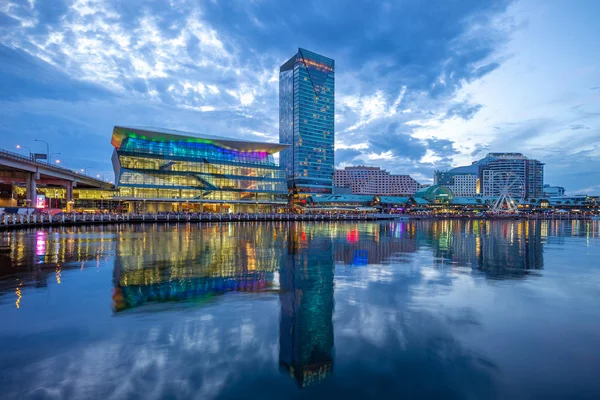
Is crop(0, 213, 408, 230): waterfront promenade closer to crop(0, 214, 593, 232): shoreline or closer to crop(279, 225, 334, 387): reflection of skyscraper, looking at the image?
crop(0, 214, 593, 232): shoreline

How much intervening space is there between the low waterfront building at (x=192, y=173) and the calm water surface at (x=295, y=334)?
8864 cm

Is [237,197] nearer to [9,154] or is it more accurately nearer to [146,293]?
[9,154]

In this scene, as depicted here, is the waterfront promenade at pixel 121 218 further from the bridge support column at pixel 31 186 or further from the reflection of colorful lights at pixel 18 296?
the reflection of colorful lights at pixel 18 296

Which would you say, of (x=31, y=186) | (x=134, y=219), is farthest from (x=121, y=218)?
(x=31, y=186)

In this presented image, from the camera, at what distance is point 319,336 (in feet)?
30.3

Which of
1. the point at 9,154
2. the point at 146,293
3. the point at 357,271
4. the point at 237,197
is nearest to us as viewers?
the point at 146,293

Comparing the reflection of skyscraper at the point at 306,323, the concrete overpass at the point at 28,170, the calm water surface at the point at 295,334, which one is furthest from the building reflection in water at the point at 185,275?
the concrete overpass at the point at 28,170

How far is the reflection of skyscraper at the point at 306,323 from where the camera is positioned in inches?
301

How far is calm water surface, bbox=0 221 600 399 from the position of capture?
6824 mm

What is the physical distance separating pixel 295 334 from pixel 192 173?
10411 cm

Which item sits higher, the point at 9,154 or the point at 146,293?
the point at 9,154

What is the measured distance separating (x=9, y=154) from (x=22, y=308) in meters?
63.8

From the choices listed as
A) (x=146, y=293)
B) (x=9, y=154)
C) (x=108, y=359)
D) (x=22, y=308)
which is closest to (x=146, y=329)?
(x=108, y=359)

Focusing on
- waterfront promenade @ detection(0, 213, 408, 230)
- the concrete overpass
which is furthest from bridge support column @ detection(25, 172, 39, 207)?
waterfront promenade @ detection(0, 213, 408, 230)
